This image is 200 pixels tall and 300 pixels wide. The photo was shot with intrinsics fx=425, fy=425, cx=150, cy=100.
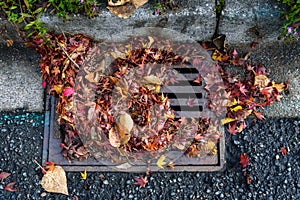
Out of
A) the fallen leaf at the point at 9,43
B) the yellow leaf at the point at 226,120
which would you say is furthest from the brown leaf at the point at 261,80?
the fallen leaf at the point at 9,43

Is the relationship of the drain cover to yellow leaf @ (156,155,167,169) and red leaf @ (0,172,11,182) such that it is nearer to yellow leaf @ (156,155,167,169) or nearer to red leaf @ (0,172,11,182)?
yellow leaf @ (156,155,167,169)

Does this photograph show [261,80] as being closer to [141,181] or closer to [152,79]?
[152,79]

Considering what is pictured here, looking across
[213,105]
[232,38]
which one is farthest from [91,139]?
[232,38]

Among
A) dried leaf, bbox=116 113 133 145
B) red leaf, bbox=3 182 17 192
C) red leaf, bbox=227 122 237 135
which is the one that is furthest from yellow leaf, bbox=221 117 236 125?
red leaf, bbox=3 182 17 192

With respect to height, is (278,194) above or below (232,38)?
below

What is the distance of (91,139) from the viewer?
8.41ft

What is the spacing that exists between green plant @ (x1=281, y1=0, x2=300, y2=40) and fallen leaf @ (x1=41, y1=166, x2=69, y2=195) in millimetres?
1591

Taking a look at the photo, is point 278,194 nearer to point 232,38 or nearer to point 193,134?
point 193,134

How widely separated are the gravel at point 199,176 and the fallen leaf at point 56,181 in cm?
3

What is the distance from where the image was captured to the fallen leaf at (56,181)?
2.52 meters

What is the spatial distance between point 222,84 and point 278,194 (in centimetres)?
75

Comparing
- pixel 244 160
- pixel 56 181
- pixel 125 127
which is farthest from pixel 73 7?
pixel 244 160

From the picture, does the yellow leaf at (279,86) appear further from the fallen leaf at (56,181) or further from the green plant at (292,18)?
the fallen leaf at (56,181)

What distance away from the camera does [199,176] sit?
257cm
